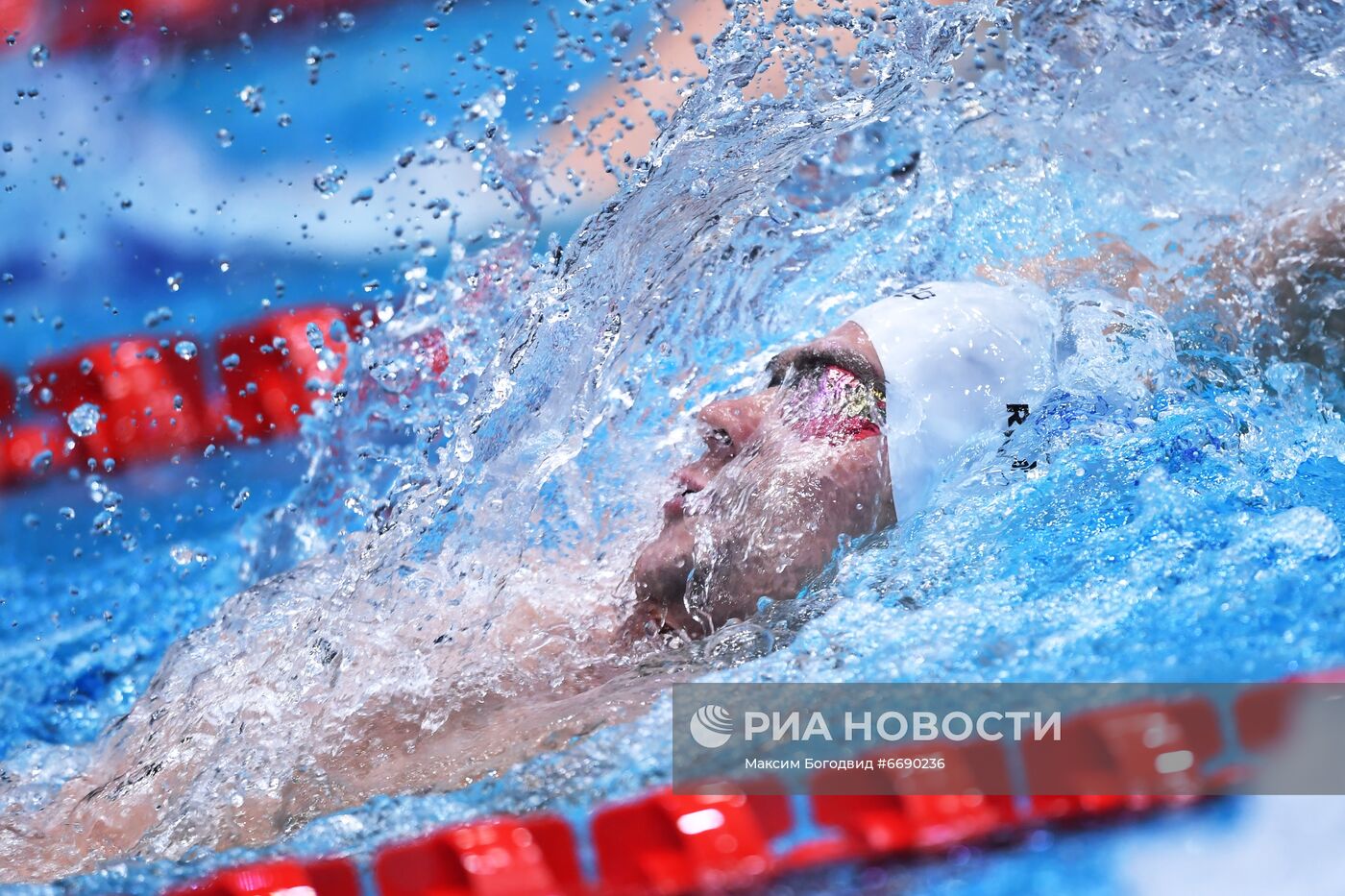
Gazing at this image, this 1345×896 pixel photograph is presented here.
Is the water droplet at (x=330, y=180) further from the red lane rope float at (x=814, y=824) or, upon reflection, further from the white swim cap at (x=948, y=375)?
the red lane rope float at (x=814, y=824)

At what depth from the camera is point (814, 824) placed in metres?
1.02

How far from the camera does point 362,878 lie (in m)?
1.02

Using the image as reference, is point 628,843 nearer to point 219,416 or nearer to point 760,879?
point 760,879

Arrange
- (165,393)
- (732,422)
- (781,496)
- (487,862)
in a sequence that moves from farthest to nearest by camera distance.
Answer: (165,393)
(732,422)
(781,496)
(487,862)

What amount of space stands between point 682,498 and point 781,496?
17 cm

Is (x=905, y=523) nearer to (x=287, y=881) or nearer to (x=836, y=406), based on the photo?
(x=836, y=406)

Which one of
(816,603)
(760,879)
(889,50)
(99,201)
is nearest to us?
(760,879)

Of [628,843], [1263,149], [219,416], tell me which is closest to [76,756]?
[628,843]

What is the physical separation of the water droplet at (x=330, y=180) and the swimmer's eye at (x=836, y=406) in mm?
2075

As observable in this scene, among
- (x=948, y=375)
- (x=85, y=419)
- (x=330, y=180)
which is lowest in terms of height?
(x=948, y=375)

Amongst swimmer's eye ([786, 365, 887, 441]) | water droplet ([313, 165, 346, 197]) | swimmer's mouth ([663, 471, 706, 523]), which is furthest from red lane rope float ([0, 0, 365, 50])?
swimmer's eye ([786, 365, 887, 441])

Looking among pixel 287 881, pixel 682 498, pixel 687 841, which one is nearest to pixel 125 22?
pixel 682 498

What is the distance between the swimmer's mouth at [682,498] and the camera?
1.39m

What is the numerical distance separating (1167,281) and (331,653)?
113cm
